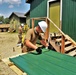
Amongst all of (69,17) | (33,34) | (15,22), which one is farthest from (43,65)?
(15,22)

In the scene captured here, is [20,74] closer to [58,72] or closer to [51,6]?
[58,72]

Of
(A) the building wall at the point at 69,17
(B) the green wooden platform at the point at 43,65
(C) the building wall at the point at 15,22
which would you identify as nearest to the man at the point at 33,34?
(B) the green wooden platform at the point at 43,65

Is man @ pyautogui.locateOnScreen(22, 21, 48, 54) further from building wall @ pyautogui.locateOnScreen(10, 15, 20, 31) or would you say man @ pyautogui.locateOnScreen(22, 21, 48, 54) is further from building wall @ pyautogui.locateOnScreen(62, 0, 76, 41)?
building wall @ pyautogui.locateOnScreen(10, 15, 20, 31)

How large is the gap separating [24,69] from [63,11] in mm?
7491

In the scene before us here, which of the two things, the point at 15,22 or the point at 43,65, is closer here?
the point at 43,65

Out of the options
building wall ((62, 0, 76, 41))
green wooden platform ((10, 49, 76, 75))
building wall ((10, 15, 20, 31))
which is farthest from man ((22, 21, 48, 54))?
building wall ((10, 15, 20, 31))

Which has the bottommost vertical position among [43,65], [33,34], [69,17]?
[43,65]

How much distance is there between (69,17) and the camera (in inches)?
372

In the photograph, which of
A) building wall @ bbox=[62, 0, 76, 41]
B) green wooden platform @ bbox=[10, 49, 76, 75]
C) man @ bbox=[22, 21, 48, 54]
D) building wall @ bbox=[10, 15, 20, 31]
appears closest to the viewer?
green wooden platform @ bbox=[10, 49, 76, 75]

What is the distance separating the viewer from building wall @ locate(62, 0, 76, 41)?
9.13 meters

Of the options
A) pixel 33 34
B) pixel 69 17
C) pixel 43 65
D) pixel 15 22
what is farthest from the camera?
pixel 15 22

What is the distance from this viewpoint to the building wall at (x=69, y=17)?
9130mm

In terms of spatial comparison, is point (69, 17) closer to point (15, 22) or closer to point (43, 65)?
point (43, 65)

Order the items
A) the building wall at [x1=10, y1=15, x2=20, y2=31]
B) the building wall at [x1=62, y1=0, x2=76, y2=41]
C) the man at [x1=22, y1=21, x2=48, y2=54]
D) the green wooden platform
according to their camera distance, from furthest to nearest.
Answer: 1. the building wall at [x1=10, y1=15, x2=20, y2=31]
2. the building wall at [x1=62, y1=0, x2=76, y2=41]
3. the man at [x1=22, y1=21, x2=48, y2=54]
4. the green wooden platform
